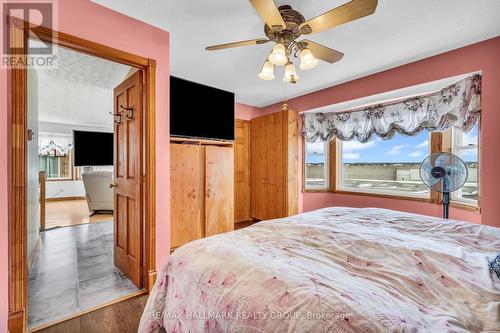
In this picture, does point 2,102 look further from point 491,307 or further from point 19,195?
point 491,307

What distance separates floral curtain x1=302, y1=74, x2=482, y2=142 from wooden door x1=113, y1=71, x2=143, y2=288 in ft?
9.27

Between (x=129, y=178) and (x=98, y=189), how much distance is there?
3497 mm

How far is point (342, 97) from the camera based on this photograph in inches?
133

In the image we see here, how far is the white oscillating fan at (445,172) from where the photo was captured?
6.82 feet

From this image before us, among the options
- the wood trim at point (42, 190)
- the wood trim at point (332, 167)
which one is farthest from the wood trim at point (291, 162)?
the wood trim at point (42, 190)

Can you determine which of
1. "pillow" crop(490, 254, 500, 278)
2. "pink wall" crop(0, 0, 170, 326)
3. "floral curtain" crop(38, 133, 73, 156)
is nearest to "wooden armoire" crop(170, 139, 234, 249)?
"pink wall" crop(0, 0, 170, 326)

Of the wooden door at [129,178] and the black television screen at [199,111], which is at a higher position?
the black television screen at [199,111]

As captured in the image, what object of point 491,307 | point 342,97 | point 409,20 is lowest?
point 491,307

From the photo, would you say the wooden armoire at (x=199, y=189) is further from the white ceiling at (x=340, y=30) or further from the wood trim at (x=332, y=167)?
the wood trim at (x=332, y=167)

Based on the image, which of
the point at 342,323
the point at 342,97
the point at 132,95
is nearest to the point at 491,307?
the point at 342,323

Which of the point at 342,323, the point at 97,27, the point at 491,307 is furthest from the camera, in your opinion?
the point at 97,27

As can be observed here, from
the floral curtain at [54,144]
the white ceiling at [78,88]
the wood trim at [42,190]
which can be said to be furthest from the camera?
the floral curtain at [54,144]

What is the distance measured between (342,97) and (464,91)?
135 cm

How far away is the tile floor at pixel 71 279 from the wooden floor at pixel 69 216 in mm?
1023
